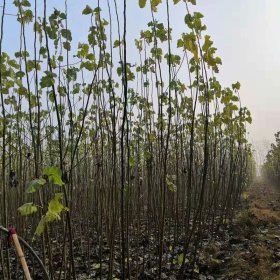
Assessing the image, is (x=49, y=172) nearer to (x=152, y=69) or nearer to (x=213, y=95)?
(x=152, y=69)

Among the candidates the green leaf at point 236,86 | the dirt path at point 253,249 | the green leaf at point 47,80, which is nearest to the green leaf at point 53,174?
the green leaf at point 47,80

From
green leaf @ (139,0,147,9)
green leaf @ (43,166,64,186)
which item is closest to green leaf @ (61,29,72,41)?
green leaf @ (139,0,147,9)

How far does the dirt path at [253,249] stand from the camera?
452 centimetres

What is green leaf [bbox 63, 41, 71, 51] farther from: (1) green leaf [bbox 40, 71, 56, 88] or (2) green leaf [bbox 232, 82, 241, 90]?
(2) green leaf [bbox 232, 82, 241, 90]

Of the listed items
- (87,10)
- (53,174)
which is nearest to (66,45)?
(87,10)

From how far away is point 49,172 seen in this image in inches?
69.9

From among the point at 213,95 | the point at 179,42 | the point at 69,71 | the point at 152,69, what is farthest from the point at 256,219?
the point at 69,71

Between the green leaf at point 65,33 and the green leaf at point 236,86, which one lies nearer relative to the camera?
the green leaf at point 65,33

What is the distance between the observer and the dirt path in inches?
178

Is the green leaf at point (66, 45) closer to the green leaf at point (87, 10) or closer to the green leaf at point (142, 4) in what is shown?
the green leaf at point (87, 10)

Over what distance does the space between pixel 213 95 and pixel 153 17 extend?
6.13 ft

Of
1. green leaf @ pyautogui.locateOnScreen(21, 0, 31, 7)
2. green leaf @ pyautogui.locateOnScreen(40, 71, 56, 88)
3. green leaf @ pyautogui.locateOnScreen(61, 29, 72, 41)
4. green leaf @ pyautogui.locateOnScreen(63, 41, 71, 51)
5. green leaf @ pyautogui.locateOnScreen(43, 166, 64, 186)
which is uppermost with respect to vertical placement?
green leaf @ pyautogui.locateOnScreen(21, 0, 31, 7)

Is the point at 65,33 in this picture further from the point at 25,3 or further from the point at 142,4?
the point at 142,4

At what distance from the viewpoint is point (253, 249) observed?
5586mm
